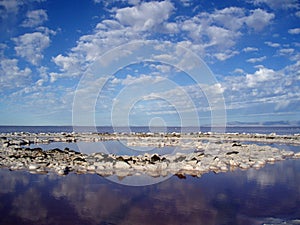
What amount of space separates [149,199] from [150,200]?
18 centimetres

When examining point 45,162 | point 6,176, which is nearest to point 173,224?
point 6,176

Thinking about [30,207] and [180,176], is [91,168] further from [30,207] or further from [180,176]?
[30,207]

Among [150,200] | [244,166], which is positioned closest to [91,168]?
[150,200]

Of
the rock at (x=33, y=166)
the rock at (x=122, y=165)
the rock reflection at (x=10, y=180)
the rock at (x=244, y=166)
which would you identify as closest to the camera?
the rock reflection at (x=10, y=180)

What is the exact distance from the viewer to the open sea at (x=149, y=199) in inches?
412

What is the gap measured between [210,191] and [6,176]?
1111cm

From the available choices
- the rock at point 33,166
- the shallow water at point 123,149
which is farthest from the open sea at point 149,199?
the shallow water at point 123,149

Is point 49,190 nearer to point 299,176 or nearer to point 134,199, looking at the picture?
point 134,199

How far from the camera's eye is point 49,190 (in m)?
14.1

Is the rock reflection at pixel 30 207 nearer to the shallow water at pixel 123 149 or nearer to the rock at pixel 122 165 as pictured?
the rock at pixel 122 165

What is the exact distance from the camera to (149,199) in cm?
1309

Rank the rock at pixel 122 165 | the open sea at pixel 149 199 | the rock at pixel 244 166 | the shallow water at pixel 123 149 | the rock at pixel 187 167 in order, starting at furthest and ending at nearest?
the shallow water at pixel 123 149, the rock at pixel 244 166, the rock at pixel 187 167, the rock at pixel 122 165, the open sea at pixel 149 199

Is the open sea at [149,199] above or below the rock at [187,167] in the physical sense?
below

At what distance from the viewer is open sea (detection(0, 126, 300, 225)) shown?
34.3ft
